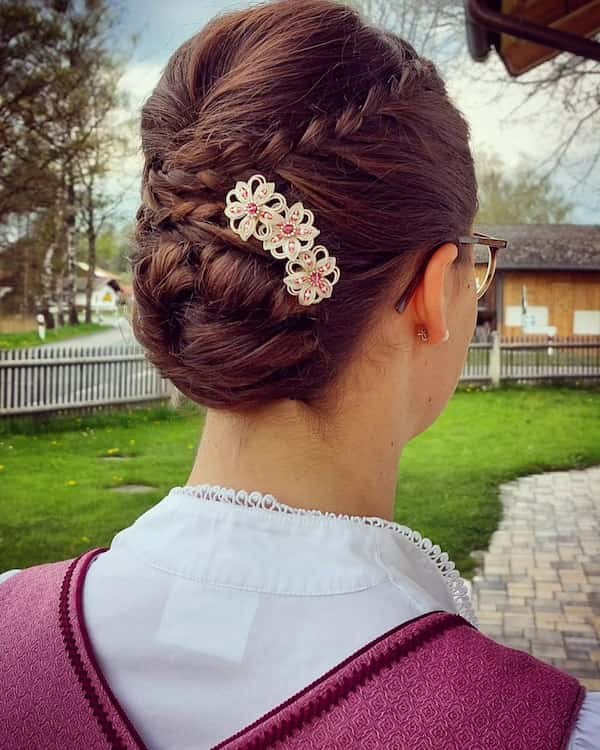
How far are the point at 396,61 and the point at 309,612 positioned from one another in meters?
0.34

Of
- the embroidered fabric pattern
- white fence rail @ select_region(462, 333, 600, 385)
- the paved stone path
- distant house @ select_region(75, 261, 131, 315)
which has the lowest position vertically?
the paved stone path

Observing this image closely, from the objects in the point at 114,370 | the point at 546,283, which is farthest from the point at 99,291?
the point at 546,283

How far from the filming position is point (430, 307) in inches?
20.3

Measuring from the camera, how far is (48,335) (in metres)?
3.02

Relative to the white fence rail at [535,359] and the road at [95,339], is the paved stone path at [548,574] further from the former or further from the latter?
the road at [95,339]

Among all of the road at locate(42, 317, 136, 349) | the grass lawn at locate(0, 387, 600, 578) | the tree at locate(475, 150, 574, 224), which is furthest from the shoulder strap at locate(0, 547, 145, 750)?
the tree at locate(475, 150, 574, 224)

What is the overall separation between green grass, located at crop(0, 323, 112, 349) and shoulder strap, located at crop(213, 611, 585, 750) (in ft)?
8.82

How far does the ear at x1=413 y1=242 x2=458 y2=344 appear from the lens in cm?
51

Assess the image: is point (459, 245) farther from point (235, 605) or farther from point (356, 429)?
point (235, 605)

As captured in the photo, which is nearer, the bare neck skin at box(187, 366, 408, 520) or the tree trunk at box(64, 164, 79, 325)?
the bare neck skin at box(187, 366, 408, 520)

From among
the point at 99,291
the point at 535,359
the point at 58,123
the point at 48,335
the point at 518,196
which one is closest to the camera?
the point at 99,291

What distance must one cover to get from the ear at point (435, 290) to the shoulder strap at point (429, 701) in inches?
7.1

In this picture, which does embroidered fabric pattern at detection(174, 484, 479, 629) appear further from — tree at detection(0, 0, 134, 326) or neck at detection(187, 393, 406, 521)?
tree at detection(0, 0, 134, 326)

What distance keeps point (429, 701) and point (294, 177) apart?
29 cm
